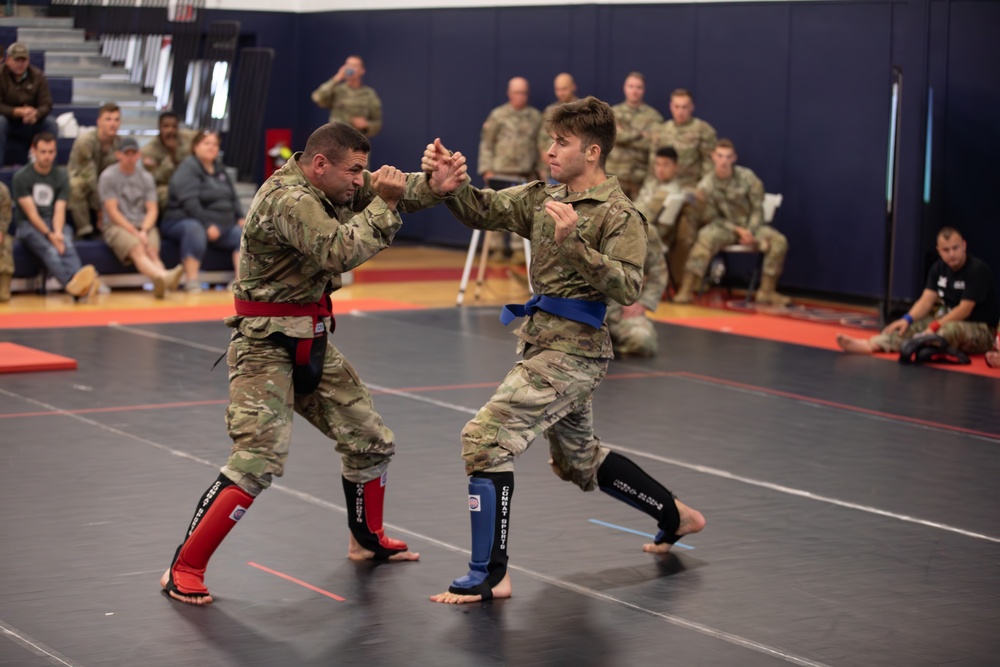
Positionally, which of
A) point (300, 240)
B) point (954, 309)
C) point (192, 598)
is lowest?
point (192, 598)

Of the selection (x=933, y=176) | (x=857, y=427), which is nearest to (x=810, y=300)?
(x=933, y=176)

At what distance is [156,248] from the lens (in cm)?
1484

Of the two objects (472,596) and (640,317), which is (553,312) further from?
(640,317)

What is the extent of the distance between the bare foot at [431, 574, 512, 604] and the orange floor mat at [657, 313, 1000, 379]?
705 cm

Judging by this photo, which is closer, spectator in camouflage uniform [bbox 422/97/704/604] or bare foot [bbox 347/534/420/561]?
spectator in camouflage uniform [bbox 422/97/704/604]

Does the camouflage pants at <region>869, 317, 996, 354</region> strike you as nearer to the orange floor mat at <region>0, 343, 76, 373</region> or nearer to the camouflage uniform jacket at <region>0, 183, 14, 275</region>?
the orange floor mat at <region>0, 343, 76, 373</region>

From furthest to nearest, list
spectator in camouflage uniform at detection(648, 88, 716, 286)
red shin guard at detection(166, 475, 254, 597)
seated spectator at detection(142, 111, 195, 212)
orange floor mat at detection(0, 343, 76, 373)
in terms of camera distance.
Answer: spectator in camouflage uniform at detection(648, 88, 716, 286) < seated spectator at detection(142, 111, 195, 212) < orange floor mat at detection(0, 343, 76, 373) < red shin guard at detection(166, 475, 254, 597)

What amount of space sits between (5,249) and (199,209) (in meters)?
2.14

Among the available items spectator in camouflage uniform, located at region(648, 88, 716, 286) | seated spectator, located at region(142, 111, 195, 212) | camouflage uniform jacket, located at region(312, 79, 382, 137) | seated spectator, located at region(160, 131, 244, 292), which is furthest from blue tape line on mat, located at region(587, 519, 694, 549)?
camouflage uniform jacket, located at region(312, 79, 382, 137)

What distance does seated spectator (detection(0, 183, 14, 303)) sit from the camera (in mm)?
13453

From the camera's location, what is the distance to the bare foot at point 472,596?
5.25 meters

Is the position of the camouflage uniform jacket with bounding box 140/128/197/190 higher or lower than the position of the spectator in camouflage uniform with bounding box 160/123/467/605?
higher

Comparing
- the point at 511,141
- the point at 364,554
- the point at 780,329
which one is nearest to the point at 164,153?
the point at 511,141

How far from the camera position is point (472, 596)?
5250mm
